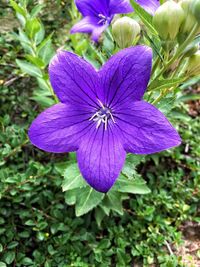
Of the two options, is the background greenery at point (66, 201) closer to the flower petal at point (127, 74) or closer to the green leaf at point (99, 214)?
the green leaf at point (99, 214)

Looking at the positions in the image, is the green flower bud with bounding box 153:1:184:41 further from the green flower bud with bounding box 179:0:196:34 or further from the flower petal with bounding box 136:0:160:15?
the flower petal with bounding box 136:0:160:15

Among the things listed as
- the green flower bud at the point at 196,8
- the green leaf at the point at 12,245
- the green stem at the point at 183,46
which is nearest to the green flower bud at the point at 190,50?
the green stem at the point at 183,46

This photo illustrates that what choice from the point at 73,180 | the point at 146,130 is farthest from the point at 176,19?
the point at 73,180

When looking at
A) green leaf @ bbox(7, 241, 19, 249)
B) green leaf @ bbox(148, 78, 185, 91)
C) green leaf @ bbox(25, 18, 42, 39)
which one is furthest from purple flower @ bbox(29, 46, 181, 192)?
green leaf @ bbox(7, 241, 19, 249)

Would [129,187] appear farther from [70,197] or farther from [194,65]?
[194,65]

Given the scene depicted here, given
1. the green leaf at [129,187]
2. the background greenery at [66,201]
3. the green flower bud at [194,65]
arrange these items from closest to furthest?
1. the green flower bud at [194,65]
2. the green leaf at [129,187]
3. the background greenery at [66,201]

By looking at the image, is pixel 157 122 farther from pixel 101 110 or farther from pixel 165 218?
pixel 165 218

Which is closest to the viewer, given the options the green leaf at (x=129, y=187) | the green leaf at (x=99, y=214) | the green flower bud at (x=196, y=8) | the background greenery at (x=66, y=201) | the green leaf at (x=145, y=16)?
the green flower bud at (x=196, y=8)
